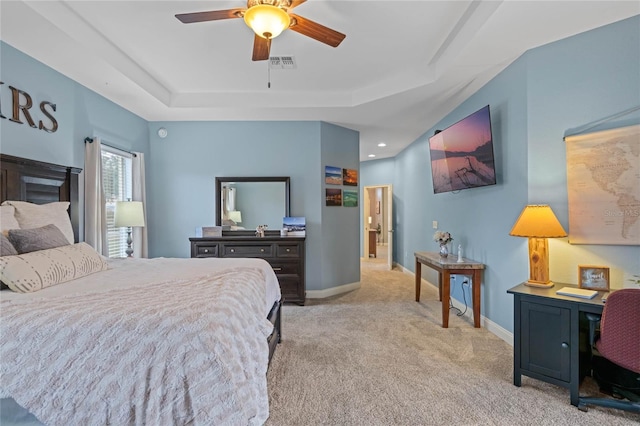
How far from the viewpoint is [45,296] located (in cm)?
163

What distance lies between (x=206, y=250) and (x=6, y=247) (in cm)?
247

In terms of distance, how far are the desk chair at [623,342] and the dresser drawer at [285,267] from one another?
10.2 ft

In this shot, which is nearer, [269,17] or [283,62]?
[269,17]

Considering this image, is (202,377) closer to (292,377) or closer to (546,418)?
(292,377)

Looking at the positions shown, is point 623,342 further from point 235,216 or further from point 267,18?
point 235,216

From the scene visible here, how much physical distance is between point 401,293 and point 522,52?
3.55 metres

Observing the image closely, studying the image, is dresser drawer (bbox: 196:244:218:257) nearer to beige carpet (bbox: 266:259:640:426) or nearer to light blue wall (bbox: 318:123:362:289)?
beige carpet (bbox: 266:259:640:426)

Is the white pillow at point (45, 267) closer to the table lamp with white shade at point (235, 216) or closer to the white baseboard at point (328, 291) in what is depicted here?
the table lamp with white shade at point (235, 216)

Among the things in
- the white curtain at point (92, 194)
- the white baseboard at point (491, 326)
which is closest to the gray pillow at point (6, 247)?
the white curtain at point (92, 194)

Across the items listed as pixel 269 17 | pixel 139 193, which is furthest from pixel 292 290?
pixel 269 17

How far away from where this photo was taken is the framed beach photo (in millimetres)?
2287

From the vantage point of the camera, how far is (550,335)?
218 cm

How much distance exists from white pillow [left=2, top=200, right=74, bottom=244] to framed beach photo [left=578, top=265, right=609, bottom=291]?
→ 13.5ft

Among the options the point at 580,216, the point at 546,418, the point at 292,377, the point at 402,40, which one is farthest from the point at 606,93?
the point at 292,377
